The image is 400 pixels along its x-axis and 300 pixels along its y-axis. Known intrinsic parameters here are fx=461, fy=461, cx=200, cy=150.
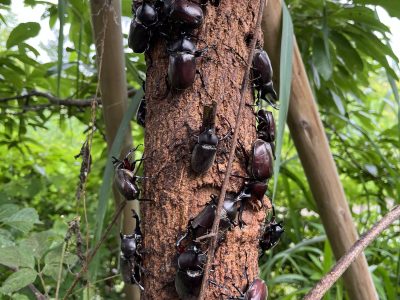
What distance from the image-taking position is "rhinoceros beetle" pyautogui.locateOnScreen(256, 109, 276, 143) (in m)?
0.87

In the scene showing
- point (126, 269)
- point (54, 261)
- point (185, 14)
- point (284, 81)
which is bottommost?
point (54, 261)

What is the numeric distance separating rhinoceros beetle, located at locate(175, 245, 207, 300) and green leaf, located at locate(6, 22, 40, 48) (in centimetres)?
113

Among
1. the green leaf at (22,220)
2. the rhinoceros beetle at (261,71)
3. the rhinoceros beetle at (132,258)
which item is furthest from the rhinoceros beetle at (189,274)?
the green leaf at (22,220)

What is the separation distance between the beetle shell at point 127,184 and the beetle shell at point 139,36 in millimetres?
245

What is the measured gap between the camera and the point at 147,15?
0.82 meters

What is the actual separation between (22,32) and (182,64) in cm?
101

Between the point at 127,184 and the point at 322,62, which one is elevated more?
the point at 322,62

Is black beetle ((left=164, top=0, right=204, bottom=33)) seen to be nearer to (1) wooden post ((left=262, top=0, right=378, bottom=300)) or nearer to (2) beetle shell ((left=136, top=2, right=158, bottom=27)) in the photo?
(2) beetle shell ((left=136, top=2, right=158, bottom=27))

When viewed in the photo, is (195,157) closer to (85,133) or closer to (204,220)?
(204,220)

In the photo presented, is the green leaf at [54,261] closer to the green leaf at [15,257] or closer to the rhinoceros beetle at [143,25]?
the green leaf at [15,257]

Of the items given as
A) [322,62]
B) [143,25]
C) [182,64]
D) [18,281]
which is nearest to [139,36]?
[143,25]

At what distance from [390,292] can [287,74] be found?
132 centimetres

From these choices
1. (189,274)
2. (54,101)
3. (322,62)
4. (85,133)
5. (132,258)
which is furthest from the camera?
(54,101)

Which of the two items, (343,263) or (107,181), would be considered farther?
(107,181)
